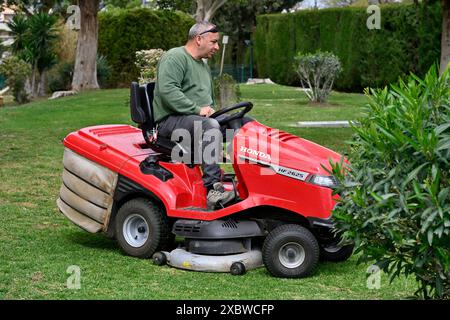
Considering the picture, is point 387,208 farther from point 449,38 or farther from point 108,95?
point 108,95

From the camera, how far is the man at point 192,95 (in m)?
7.07

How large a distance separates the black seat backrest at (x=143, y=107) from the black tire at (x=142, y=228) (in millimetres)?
571

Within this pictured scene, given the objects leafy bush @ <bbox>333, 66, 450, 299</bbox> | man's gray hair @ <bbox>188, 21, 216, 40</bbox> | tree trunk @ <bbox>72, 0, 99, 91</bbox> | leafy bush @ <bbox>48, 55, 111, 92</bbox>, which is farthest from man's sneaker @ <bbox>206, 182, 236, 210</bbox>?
leafy bush @ <bbox>48, 55, 111, 92</bbox>

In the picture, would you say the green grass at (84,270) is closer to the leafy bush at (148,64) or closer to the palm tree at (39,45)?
the leafy bush at (148,64)

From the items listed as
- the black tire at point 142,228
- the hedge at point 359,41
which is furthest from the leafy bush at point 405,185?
the hedge at point 359,41

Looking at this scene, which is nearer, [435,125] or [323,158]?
[435,125]

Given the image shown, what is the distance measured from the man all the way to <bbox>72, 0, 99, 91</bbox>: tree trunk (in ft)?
67.2

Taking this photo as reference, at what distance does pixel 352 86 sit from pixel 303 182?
2268 centimetres

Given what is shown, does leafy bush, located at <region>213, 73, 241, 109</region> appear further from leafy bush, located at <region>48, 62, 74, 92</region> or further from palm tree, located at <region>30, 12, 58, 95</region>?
leafy bush, located at <region>48, 62, 74, 92</region>

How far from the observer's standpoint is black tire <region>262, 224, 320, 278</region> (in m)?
6.68

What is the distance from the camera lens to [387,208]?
15.7 ft

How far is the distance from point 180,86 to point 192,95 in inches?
6.4
